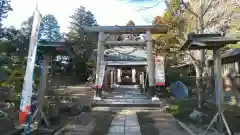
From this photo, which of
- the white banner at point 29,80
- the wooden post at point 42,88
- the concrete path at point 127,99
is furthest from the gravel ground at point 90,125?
the concrete path at point 127,99

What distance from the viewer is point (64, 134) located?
6.64 m

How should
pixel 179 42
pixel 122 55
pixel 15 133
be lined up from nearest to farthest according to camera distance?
1. pixel 15 133
2. pixel 179 42
3. pixel 122 55

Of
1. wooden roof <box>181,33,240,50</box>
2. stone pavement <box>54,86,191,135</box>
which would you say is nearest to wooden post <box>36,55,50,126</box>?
stone pavement <box>54,86,191,135</box>

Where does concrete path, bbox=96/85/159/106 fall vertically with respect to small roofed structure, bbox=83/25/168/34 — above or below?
below

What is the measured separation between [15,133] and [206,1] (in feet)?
28.8

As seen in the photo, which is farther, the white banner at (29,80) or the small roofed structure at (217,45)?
the small roofed structure at (217,45)

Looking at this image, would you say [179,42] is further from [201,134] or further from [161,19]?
[201,134]

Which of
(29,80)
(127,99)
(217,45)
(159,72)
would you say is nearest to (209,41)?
(217,45)

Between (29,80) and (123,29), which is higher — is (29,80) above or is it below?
below

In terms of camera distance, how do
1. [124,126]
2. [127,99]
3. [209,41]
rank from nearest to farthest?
[209,41] → [124,126] → [127,99]

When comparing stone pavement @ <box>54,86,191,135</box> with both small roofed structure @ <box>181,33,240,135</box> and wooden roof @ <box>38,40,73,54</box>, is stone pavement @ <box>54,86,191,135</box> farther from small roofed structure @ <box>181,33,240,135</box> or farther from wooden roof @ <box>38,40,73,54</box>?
wooden roof @ <box>38,40,73,54</box>

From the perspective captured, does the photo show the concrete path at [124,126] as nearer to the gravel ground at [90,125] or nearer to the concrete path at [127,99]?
the gravel ground at [90,125]

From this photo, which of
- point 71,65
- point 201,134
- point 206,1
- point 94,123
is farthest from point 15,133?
point 71,65

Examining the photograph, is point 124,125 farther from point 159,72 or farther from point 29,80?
point 159,72
